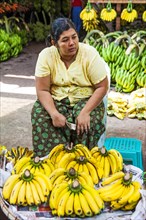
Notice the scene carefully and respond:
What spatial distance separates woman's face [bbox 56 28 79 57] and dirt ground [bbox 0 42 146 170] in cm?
154

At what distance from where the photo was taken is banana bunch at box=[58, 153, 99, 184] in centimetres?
297

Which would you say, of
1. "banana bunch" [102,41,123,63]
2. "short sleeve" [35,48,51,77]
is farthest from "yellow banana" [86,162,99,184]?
"banana bunch" [102,41,123,63]

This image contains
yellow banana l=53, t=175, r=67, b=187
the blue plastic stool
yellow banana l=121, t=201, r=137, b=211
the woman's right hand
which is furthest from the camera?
the blue plastic stool

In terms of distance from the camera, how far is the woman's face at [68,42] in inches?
130

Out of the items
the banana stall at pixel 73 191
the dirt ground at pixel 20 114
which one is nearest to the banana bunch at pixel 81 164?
the banana stall at pixel 73 191

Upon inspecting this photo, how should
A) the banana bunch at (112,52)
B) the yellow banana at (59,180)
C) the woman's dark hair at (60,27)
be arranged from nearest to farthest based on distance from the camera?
the yellow banana at (59,180)
the woman's dark hair at (60,27)
the banana bunch at (112,52)

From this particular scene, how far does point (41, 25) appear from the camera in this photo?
417 inches

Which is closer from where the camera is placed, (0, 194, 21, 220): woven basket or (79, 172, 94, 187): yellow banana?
(0, 194, 21, 220): woven basket

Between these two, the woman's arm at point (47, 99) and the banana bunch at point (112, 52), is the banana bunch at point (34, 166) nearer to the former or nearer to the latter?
the woman's arm at point (47, 99)

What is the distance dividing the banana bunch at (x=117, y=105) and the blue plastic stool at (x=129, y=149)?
54.0 inches

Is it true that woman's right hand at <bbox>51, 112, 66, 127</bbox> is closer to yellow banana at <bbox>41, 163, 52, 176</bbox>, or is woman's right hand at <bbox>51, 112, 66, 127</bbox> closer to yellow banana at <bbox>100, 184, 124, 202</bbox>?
yellow banana at <bbox>41, 163, 52, 176</bbox>

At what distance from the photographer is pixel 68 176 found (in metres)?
2.81

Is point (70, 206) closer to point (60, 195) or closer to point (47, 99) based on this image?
point (60, 195)

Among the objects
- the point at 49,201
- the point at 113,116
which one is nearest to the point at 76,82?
the point at 49,201
